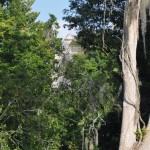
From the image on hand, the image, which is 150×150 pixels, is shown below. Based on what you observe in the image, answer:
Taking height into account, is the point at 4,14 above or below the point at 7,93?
above

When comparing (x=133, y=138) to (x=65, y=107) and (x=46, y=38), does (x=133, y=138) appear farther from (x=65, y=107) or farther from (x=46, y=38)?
(x=46, y=38)

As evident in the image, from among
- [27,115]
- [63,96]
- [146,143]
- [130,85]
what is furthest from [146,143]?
[63,96]

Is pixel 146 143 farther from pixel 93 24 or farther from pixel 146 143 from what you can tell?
pixel 93 24

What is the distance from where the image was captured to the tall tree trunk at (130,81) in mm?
6723

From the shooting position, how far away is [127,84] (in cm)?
680

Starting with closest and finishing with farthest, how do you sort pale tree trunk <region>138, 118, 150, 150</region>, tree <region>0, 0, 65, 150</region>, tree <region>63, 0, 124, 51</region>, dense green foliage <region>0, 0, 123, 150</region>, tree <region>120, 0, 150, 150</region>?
1. pale tree trunk <region>138, 118, 150, 150</region>
2. tree <region>120, 0, 150, 150</region>
3. tree <region>0, 0, 65, 150</region>
4. dense green foliage <region>0, 0, 123, 150</region>
5. tree <region>63, 0, 124, 51</region>

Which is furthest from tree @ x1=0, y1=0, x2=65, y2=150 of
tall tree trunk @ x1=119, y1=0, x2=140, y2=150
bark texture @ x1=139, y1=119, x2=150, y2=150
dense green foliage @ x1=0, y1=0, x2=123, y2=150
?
bark texture @ x1=139, y1=119, x2=150, y2=150

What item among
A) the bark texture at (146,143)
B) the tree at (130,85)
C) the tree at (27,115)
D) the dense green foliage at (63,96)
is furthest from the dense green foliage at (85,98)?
the bark texture at (146,143)

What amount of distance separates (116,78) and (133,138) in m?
5.74

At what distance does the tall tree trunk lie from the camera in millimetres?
6723

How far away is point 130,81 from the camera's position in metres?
6.80

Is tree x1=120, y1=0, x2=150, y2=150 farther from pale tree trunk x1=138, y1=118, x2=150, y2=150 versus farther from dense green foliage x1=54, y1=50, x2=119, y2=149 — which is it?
dense green foliage x1=54, y1=50, x2=119, y2=149

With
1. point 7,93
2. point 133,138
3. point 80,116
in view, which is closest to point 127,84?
point 133,138

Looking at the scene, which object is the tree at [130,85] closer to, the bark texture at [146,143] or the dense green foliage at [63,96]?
the bark texture at [146,143]
